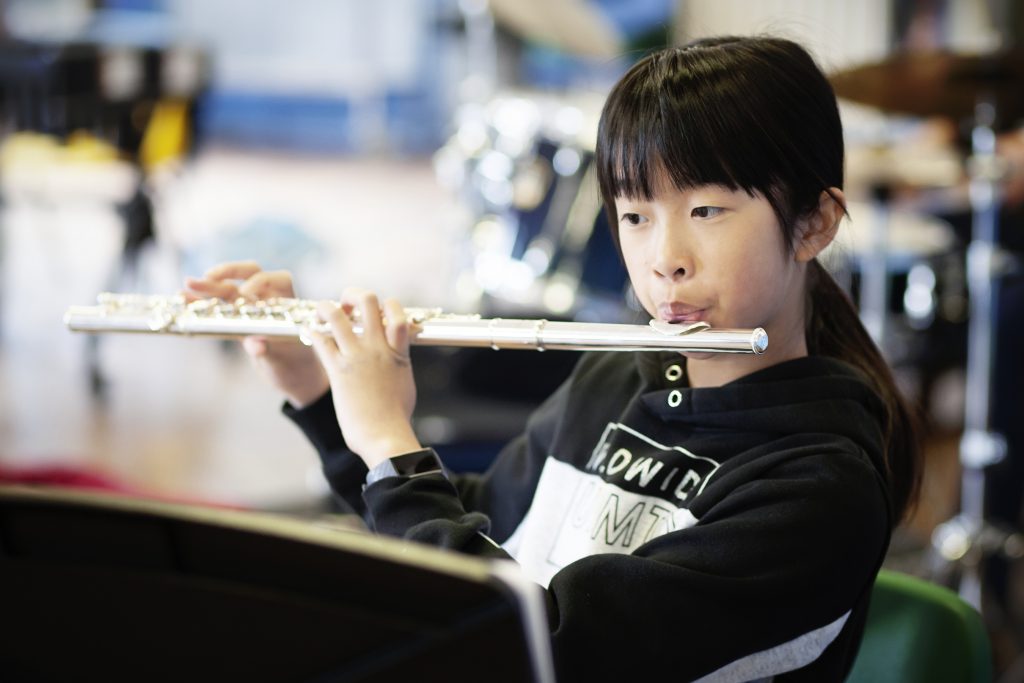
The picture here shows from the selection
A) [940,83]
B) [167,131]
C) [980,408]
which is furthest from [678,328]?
[167,131]

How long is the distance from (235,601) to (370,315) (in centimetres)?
41

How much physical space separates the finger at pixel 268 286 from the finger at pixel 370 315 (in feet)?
0.58

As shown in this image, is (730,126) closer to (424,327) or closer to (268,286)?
(424,327)

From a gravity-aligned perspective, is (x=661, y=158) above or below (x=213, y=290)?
above

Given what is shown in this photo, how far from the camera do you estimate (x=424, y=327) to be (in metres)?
0.93

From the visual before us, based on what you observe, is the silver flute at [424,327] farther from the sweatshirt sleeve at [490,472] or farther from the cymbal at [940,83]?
the cymbal at [940,83]

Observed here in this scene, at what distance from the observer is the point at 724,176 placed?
803 millimetres

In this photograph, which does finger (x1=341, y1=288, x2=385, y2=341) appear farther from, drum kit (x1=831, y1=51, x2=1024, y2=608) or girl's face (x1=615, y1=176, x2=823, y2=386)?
drum kit (x1=831, y1=51, x2=1024, y2=608)

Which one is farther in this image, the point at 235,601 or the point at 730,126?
the point at 730,126

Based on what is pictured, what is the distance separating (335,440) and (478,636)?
1.85ft

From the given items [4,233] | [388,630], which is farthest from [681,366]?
[4,233]

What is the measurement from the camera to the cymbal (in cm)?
187

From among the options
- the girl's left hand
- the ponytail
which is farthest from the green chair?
the girl's left hand

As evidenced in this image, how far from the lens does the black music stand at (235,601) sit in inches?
19.1
